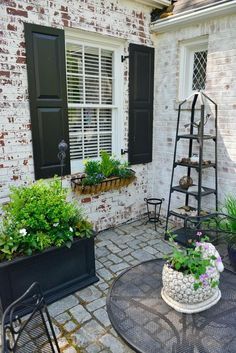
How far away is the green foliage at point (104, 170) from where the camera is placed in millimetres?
3541

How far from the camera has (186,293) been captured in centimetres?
153

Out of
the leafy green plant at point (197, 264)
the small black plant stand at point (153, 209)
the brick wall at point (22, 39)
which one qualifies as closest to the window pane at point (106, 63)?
the brick wall at point (22, 39)

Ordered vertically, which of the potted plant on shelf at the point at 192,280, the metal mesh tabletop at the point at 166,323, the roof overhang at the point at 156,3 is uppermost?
the roof overhang at the point at 156,3

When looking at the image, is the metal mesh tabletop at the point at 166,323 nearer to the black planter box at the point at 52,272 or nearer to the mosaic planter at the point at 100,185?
the black planter box at the point at 52,272

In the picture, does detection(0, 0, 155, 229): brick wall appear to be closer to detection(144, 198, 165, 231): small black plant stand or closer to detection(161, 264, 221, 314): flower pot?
detection(144, 198, 165, 231): small black plant stand

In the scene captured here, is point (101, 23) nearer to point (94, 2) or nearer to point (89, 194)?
point (94, 2)

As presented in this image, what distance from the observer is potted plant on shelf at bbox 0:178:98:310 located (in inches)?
90.0

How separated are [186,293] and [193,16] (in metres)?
3.24

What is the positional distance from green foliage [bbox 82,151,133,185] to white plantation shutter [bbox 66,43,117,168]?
201mm

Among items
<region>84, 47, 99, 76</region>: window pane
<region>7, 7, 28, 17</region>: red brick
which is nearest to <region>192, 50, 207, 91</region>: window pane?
<region>84, 47, 99, 76</region>: window pane

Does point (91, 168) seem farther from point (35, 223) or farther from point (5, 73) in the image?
point (5, 73)

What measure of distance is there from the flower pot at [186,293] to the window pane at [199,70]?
2863 mm

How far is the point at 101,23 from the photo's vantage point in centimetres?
336

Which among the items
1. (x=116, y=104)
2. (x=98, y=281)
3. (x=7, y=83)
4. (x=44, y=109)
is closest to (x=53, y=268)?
(x=98, y=281)
